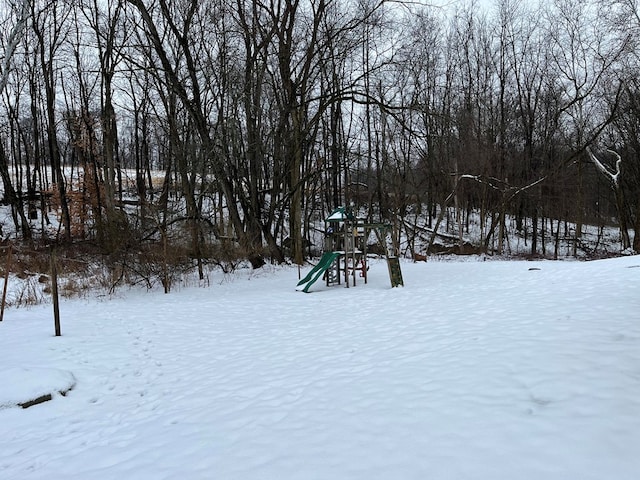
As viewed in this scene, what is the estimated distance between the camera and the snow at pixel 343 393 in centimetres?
265

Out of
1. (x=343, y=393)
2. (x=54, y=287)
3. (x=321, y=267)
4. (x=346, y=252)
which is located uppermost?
(x=346, y=252)

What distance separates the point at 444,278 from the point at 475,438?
30.8 feet

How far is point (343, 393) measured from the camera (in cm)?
390

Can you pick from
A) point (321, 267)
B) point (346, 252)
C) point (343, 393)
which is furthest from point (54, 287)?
point (346, 252)

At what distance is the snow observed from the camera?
265 centimetres

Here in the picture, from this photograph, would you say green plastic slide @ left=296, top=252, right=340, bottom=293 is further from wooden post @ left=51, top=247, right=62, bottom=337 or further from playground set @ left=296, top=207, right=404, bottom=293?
wooden post @ left=51, top=247, right=62, bottom=337

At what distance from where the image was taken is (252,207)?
16.9m

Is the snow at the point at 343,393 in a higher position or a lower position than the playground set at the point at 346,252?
lower

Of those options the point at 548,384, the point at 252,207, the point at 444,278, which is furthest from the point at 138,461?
the point at 252,207

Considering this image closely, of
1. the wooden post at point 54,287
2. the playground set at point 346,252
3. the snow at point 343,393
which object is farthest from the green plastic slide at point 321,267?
the wooden post at point 54,287

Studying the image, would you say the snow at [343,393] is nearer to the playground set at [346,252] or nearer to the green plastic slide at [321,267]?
the playground set at [346,252]

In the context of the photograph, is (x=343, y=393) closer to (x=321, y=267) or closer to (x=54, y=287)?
(x=54, y=287)

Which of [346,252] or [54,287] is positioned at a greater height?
[346,252]

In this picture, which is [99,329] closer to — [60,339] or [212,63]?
[60,339]
